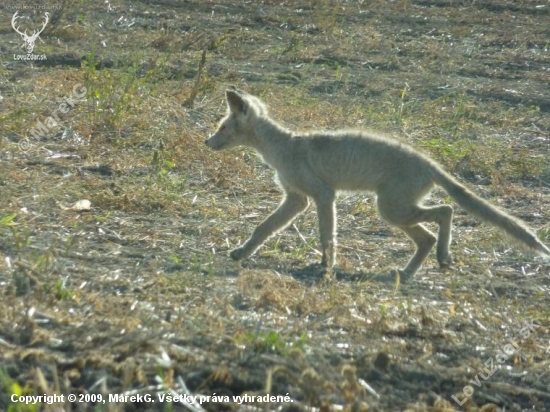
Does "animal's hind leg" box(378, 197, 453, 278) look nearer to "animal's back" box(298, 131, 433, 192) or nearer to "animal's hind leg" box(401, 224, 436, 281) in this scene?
"animal's hind leg" box(401, 224, 436, 281)

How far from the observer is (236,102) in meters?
8.86

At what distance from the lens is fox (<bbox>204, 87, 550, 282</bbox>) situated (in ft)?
27.0

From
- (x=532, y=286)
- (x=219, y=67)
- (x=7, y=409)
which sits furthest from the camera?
(x=219, y=67)

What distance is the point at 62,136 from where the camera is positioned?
1087 cm

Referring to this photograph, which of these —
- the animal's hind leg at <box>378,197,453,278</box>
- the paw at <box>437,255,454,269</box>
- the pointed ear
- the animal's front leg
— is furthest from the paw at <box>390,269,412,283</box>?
the pointed ear

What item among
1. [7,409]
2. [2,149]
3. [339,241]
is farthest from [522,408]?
[2,149]

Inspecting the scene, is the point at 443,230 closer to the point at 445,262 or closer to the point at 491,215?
the point at 445,262

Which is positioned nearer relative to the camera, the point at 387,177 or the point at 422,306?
the point at 422,306

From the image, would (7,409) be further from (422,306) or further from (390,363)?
(422,306)

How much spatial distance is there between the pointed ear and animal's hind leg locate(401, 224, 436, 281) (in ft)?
5.41

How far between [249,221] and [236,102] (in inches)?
41.2

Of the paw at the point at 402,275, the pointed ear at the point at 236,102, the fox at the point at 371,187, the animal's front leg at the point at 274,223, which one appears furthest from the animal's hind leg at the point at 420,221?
the pointed ear at the point at 236,102

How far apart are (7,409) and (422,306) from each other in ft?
9.34

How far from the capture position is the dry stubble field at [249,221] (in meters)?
5.48
